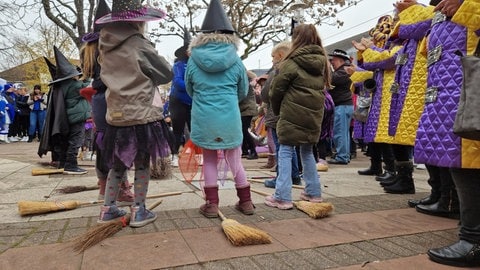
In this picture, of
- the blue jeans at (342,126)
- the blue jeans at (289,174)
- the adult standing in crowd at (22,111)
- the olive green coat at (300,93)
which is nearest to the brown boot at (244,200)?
the blue jeans at (289,174)

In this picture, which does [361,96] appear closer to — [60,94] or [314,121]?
[314,121]

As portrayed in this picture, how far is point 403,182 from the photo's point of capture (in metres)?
4.41

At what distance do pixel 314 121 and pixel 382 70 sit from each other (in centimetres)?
166

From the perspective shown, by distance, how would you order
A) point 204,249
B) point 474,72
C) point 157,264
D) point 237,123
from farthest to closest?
point 237,123, point 204,249, point 157,264, point 474,72

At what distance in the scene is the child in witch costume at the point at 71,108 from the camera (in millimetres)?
6156

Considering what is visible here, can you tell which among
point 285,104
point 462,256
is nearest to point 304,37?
point 285,104

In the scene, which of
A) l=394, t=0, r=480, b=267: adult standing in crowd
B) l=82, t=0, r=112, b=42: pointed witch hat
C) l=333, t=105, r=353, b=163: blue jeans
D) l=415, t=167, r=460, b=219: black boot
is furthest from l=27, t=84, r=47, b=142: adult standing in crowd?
l=394, t=0, r=480, b=267: adult standing in crowd

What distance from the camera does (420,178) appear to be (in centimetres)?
584

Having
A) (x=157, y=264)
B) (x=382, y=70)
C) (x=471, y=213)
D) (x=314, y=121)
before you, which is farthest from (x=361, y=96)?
(x=157, y=264)

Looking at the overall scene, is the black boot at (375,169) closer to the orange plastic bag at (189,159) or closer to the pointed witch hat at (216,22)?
the orange plastic bag at (189,159)

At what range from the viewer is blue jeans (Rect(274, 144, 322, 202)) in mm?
3666

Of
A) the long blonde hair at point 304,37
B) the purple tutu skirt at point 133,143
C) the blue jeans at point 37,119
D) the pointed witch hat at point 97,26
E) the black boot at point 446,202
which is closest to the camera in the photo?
the purple tutu skirt at point 133,143

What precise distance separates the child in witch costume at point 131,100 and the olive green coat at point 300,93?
1.11 metres

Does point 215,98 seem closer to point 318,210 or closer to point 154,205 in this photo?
point 154,205
